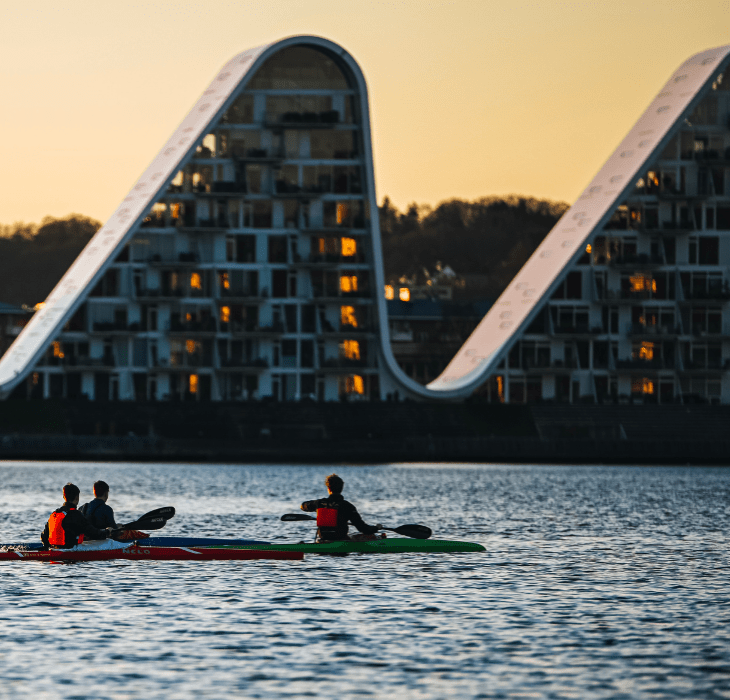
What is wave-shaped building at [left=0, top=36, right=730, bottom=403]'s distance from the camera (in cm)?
10800

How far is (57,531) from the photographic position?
31.5 meters

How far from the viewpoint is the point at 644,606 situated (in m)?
27.9

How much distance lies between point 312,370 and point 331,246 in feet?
30.0

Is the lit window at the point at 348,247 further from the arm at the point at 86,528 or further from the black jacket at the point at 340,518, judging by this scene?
the arm at the point at 86,528

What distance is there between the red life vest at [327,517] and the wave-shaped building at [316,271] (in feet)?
241

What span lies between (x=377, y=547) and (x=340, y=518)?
1.62m

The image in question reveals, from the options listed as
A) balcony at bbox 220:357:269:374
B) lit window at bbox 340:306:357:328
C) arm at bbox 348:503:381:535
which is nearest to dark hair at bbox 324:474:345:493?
arm at bbox 348:503:381:535

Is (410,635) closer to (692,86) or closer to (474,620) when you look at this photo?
(474,620)

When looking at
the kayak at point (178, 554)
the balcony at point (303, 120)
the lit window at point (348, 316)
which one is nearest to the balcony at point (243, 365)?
the lit window at point (348, 316)

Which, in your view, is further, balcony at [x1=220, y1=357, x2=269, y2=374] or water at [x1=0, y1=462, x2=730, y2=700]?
balcony at [x1=220, y1=357, x2=269, y2=374]

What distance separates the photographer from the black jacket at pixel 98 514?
104 ft

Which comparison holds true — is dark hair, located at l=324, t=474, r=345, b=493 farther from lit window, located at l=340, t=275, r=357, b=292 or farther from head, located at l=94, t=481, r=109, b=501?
lit window, located at l=340, t=275, r=357, b=292

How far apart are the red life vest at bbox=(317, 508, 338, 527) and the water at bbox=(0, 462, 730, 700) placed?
3.38 feet

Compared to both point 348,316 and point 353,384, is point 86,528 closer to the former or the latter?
point 348,316
